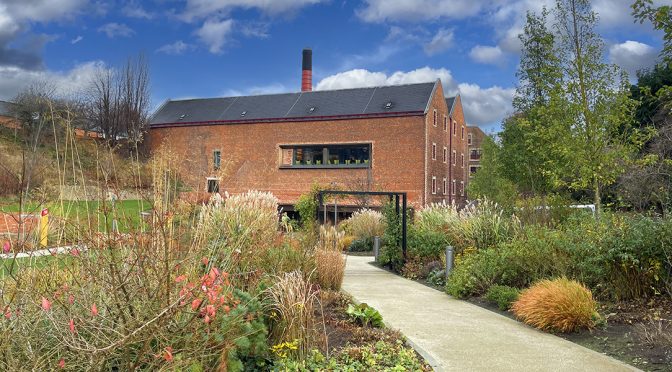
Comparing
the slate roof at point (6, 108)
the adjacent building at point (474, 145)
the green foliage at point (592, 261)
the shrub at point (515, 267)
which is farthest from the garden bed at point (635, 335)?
the adjacent building at point (474, 145)

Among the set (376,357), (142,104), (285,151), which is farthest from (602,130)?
(142,104)

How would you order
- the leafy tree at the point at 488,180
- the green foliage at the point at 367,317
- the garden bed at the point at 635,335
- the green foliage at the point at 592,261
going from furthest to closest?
the leafy tree at the point at 488,180
the green foliage at the point at 592,261
the green foliage at the point at 367,317
the garden bed at the point at 635,335

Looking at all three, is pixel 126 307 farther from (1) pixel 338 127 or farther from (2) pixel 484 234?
(1) pixel 338 127

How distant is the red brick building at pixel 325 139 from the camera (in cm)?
3091

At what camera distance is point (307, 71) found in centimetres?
3997

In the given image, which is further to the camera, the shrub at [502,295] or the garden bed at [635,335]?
the shrub at [502,295]

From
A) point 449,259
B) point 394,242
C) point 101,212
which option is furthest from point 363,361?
point 394,242

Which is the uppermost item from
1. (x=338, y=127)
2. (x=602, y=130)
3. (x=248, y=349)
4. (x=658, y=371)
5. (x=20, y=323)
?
(x=338, y=127)

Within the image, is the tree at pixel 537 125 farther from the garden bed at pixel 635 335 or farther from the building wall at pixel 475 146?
the building wall at pixel 475 146

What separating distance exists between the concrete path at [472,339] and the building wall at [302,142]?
2251 cm

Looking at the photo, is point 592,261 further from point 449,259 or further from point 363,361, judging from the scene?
point 363,361

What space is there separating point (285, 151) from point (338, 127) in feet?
14.0

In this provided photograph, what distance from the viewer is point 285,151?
34438 millimetres

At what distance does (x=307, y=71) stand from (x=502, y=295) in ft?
113
